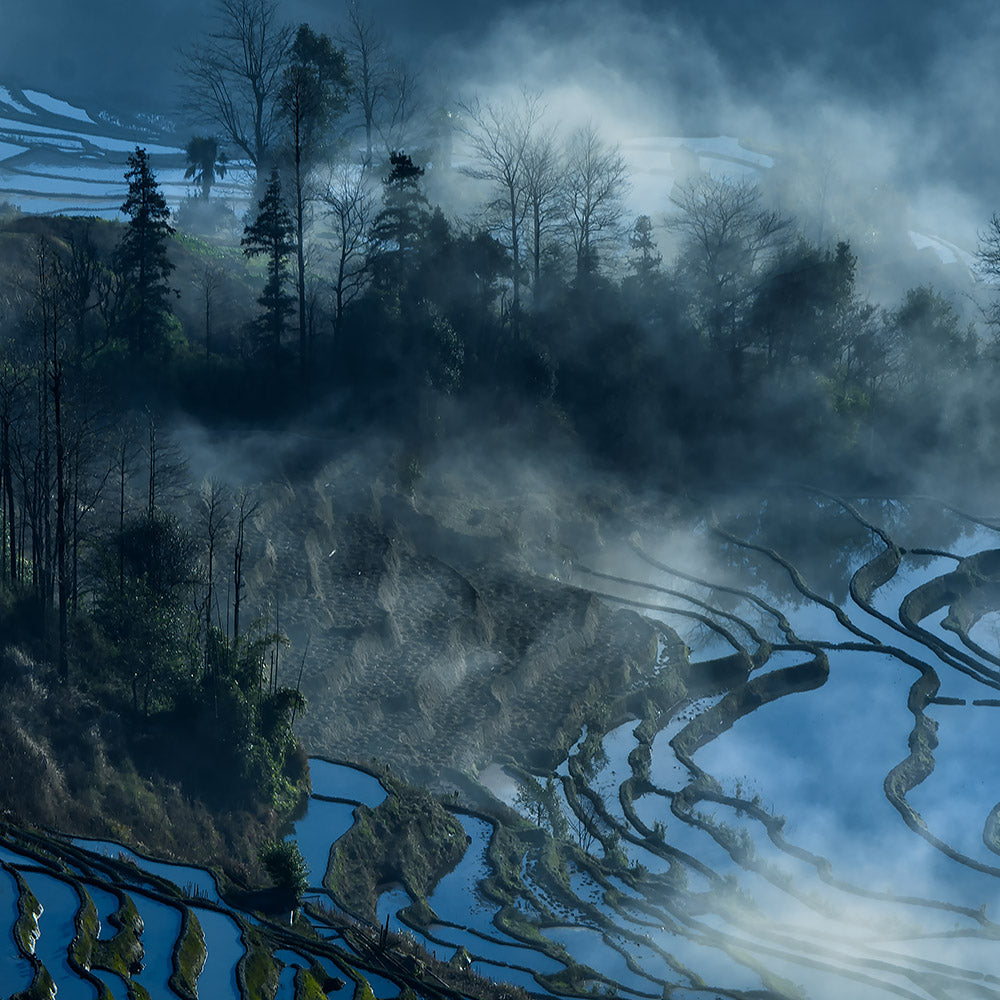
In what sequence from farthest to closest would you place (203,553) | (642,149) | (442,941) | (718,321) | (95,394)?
(642,149) < (718,321) < (95,394) < (203,553) < (442,941)

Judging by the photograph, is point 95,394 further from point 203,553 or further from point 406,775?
point 406,775

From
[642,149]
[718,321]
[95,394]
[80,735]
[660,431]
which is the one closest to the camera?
[80,735]

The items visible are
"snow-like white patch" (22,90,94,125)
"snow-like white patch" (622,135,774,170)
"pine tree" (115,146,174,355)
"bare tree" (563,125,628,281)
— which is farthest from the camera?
"snow-like white patch" (622,135,774,170)

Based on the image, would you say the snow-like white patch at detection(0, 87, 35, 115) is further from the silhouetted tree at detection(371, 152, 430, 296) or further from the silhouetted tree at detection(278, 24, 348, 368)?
the silhouetted tree at detection(371, 152, 430, 296)

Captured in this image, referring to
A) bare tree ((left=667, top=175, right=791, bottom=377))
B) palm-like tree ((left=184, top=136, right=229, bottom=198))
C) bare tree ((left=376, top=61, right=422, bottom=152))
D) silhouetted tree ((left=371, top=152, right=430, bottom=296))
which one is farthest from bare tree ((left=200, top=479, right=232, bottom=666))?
bare tree ((left=667, top=175, right=791, bottom=377))

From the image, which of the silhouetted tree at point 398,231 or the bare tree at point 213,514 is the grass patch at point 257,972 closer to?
the bare tree at point 213,514

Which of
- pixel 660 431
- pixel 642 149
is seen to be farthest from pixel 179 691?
pixel 642 149

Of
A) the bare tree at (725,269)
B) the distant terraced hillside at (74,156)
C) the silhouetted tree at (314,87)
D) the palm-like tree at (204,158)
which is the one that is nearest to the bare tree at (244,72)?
the palm-like tree at (204,158)

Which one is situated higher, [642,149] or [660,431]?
[642,149]
